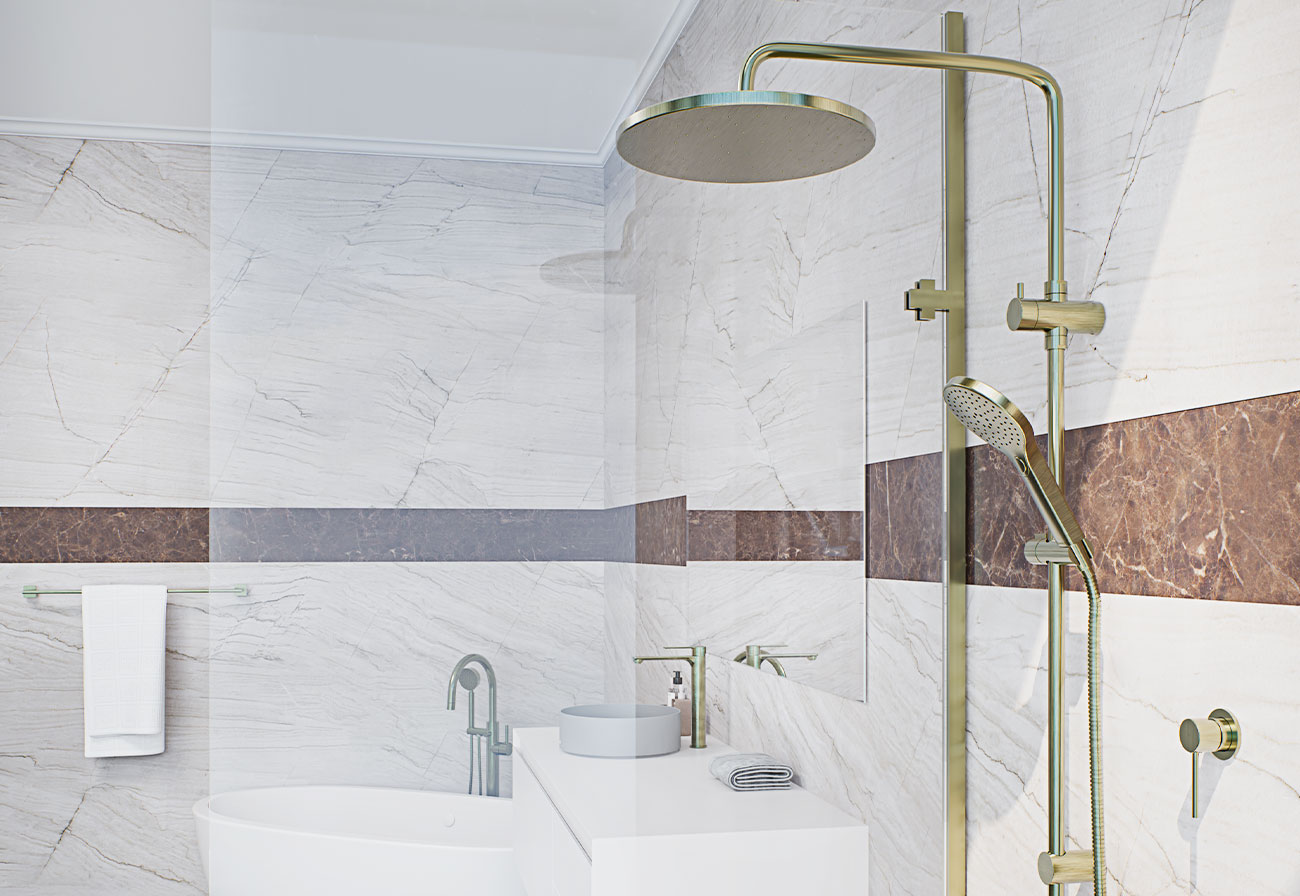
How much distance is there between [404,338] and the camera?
5.15ft

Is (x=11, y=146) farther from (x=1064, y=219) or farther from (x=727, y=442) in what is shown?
(x=1064, y=219)

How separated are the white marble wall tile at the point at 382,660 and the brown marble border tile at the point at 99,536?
3.5 inches

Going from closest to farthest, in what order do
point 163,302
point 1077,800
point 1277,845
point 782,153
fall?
point 1277,845
point 1077,800
point 782,153
point 163,302

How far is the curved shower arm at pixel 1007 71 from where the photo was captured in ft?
4.30

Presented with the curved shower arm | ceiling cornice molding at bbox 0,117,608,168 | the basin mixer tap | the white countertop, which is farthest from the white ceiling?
the white countertop

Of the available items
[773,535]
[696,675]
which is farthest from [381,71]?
[696,675]

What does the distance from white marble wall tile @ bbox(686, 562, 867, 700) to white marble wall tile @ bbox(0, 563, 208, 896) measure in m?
0.74

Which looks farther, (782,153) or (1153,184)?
(782,153)

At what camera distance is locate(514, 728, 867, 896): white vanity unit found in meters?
1.47

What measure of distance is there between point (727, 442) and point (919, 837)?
65 centimetres

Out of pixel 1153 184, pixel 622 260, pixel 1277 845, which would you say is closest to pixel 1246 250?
pixel 1153 184

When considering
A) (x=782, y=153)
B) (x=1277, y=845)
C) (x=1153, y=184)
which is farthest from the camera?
(x=782, y=153)

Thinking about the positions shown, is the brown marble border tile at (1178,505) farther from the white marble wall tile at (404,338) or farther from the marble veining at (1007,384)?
the white marble wall tile at (404,338)

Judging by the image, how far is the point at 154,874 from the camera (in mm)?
1533
